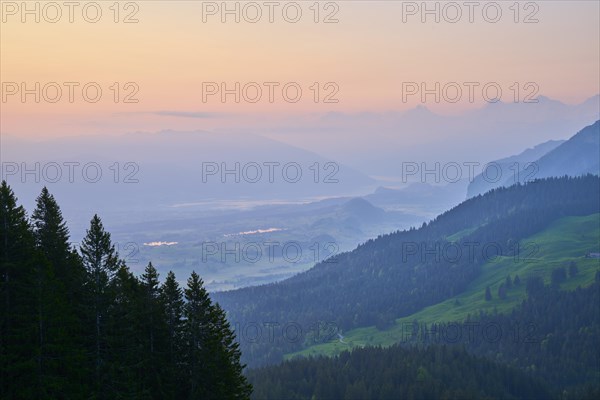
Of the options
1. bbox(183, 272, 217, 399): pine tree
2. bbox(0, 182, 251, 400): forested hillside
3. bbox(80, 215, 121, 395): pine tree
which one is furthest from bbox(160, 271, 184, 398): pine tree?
bbox(80, 215, 121, 395): pine tree

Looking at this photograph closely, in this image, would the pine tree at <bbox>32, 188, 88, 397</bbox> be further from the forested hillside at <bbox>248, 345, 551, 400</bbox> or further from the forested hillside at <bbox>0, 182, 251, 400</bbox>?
the forested hillside at <bbox>248, 345, 551, 400</bbox>

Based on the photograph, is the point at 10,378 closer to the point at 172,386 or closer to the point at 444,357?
the point at 172,386

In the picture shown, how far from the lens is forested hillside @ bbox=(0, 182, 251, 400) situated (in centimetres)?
3688

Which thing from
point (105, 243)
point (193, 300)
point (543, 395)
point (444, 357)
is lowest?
point (543, 395)

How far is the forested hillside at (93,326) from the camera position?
36.9 m

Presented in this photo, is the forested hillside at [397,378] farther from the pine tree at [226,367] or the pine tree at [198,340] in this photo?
the pine tree at [198,340]

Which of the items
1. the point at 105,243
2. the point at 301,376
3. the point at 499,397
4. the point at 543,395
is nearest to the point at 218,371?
the point at 105,243

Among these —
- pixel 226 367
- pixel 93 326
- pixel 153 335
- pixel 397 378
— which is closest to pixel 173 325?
pixel 153 335

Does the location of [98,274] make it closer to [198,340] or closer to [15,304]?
[15,304]

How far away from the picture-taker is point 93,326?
42.9m

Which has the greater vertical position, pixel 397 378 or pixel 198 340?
pixel 198 340

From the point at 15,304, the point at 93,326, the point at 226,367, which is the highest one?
the point at 15,304

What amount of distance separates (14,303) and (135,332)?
31.5 ft

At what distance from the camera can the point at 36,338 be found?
37656mm
